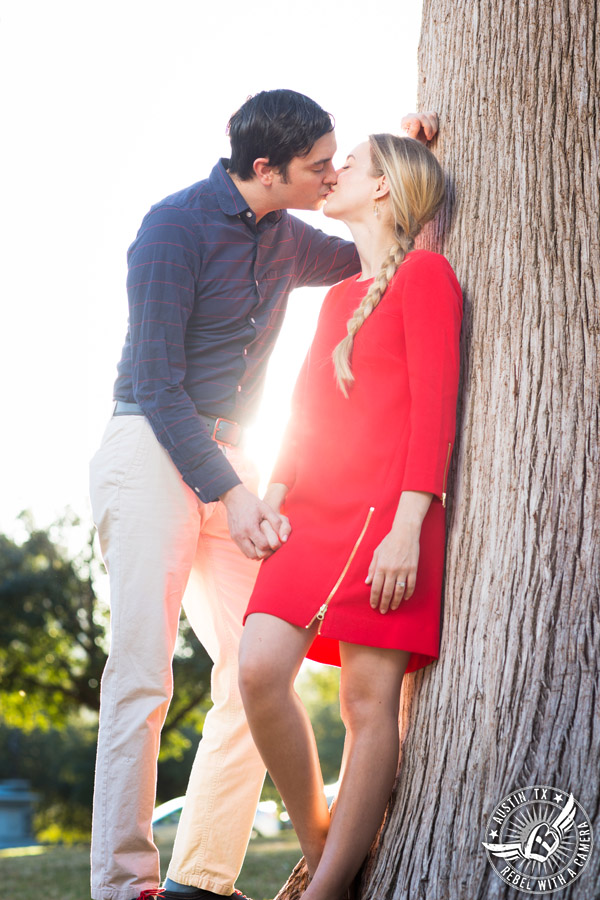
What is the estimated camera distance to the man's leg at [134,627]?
104 inches

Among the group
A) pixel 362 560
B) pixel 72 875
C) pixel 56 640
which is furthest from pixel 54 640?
pixel 362 560

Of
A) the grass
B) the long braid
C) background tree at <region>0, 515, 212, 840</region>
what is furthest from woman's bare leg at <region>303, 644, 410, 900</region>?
background tree at <region>0, 515, 212, 840</region>

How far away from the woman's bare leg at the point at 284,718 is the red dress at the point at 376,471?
78mm

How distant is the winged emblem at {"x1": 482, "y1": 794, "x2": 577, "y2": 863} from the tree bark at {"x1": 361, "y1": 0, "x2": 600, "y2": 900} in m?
0.05

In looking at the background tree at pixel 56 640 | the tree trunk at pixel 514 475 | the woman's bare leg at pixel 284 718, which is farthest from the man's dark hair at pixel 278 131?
the background tree at pixel 56 640

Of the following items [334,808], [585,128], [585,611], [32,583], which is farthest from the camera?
[32,583]

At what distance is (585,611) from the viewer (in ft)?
7.21

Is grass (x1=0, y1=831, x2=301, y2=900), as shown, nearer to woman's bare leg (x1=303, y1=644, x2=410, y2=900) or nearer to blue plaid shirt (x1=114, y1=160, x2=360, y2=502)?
woman's bare leg (x1=303, y1=644, x2=410, y2=900)

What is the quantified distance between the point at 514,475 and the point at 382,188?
1.08 meters

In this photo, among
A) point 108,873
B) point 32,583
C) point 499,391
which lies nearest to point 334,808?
point 108,873

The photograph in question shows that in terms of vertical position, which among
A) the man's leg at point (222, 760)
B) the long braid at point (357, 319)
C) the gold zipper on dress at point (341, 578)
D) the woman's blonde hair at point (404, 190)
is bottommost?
the man's leg at point (222, 760)

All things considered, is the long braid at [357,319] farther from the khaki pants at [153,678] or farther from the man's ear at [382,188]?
the khaki pants at [153,678]

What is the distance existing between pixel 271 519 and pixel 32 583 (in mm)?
18728

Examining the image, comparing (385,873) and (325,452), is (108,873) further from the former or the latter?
(325,452)
